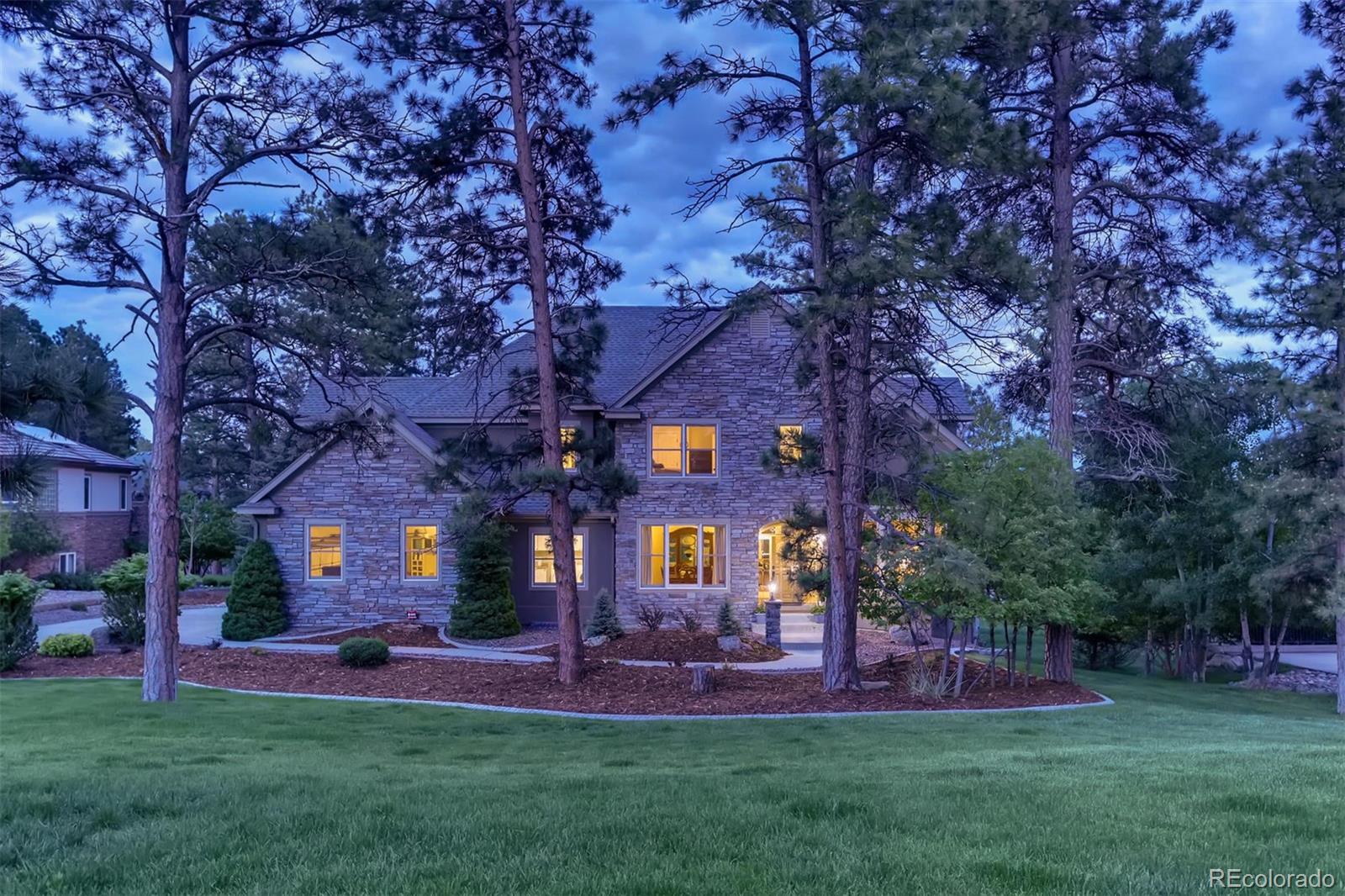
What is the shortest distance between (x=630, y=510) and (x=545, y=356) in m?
7.93

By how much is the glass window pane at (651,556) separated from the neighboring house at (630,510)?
40 mm

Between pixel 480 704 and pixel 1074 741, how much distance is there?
789cm

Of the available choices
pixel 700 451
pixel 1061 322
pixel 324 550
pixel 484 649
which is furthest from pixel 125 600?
pixel 1061 322

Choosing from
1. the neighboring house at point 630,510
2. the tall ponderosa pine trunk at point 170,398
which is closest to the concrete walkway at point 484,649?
the neighboring house at point 630,510

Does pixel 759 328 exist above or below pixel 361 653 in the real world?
above

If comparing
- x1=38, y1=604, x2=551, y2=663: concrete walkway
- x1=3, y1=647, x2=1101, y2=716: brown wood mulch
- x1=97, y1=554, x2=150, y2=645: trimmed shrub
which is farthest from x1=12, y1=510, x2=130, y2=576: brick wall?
x1=3, y1=647, x2=1101, y2=716: brown wood mulch

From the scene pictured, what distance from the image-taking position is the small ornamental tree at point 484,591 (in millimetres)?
19156

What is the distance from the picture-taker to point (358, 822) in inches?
179

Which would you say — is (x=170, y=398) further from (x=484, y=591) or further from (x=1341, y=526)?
(x=1341, y=526)

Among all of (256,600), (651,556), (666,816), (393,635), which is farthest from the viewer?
(651,556)

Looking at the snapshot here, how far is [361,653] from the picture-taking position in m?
15.4

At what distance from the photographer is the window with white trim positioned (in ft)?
68.8

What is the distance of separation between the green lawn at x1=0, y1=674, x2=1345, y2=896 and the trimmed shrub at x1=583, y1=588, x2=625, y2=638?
10.3 metres

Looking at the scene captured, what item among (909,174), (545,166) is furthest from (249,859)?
(545,166)
